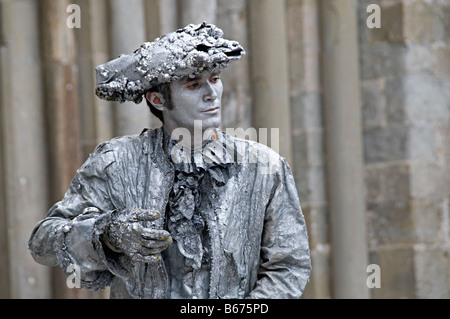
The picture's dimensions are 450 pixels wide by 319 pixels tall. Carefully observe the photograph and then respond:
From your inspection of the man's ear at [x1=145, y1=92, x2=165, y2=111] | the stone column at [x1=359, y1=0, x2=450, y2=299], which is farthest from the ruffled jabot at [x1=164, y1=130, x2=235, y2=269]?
the stone column at [x1=359, y1=0, x2=450, y2=299]

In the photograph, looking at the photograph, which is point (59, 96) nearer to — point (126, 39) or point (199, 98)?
point (126, 39)

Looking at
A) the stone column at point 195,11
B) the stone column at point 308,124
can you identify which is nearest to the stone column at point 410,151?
the stone column at point 308,124

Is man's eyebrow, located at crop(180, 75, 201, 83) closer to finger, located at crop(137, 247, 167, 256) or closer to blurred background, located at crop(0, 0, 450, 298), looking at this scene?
finger, located at crop(137, 247, 167, 256)

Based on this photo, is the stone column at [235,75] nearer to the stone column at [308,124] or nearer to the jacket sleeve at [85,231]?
the stone column at [308,124]

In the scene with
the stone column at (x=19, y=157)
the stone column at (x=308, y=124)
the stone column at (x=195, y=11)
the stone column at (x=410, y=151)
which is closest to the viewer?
the stone column at (x=19, y=157)

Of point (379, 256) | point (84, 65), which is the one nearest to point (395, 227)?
point (379, 256)

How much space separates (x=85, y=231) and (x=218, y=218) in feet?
1.53

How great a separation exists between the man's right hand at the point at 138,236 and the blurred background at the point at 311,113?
276cm

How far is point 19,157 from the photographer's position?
6.17m

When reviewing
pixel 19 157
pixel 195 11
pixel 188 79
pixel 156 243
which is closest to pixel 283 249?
pixel 156 243

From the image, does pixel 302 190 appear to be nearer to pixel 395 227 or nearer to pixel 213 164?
pixel 395 227

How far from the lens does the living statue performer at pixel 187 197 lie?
3600 millimetres

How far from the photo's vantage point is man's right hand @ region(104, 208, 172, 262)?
11.1ft
